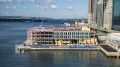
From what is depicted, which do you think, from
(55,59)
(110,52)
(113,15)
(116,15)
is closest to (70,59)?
(55,59)

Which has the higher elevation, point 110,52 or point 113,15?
point 113,15

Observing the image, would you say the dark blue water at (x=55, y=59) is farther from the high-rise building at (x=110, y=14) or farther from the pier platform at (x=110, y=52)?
the high-rise building at (x=110, y=14)

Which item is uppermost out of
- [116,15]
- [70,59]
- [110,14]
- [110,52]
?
[110,14]

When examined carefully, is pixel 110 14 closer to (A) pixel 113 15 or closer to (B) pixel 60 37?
(A) pixel 113 15

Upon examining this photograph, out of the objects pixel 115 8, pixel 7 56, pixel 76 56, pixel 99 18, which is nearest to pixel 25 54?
pixel 7 56

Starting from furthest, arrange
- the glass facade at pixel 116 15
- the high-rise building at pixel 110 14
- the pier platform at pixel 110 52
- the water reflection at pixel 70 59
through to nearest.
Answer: the high-rise building at pixel 110 14 → the glass facade at pixel 116 15 → the pier platform at pixel 110 52 → the water reflection at pixel 70 59

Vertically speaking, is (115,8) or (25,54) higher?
(115,8)

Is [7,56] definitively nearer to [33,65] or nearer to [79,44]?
[33,65]

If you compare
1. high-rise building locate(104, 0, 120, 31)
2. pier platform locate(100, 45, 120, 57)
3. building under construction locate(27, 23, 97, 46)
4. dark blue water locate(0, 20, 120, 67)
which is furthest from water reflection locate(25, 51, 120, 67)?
high-rise building locate(104, 0, 120, 31)

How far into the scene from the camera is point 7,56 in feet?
133

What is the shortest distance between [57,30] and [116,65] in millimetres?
15504

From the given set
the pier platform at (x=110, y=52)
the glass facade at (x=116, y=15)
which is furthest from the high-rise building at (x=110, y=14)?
the pier platform at (x=110, y=52)

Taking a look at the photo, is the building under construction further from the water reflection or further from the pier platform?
the pier platform

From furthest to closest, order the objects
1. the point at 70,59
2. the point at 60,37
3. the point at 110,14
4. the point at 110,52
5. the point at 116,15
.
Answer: the point at 110,14, the point at 116,15, the point at 60,37, the point at 110,52, the point at 70,59
